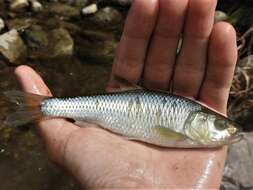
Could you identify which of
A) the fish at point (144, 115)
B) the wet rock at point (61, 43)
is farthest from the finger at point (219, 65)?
the wet rock at point (61, 43)

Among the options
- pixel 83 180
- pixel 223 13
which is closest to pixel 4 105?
pixel 83 180

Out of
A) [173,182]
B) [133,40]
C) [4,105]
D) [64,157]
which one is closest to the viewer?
[173,182]

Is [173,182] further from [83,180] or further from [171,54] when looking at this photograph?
[171,54]

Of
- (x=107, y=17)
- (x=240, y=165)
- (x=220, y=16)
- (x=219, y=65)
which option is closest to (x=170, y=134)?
(x=219, y=65)

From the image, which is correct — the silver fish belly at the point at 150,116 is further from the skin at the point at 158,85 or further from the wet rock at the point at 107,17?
the wet rock at the point at 107,17

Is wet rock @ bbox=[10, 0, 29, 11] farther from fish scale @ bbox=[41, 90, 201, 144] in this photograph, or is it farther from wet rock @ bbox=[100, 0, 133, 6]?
fish scale @ bbox=[41, 90, 201, 144]
